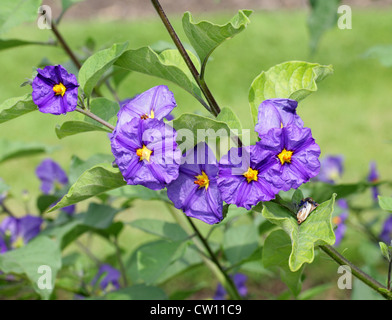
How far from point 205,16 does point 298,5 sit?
0.93 metres

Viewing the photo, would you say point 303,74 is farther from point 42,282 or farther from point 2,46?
point 2,46

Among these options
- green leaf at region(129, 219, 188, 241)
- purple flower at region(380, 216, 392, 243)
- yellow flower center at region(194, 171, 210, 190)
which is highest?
purple flower at region(380, 216, 392, 243)

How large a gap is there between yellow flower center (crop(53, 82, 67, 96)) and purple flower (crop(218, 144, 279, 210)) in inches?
9.8

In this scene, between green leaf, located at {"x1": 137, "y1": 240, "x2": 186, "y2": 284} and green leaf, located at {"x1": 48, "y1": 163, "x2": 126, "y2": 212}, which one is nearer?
green leaf, located at {"x1": 48, "y1": 163, "x2": 126, "y2": 212}

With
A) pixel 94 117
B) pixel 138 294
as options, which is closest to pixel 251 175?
pixel 94 117

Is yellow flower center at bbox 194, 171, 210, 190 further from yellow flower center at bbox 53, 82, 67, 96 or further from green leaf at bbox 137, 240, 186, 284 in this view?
green leaf at bbox 137, 240, 186, 284

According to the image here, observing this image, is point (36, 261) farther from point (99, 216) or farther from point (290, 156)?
point (290, 156)

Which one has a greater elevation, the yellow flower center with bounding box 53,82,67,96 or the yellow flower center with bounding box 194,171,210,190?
the yellow flower center with bounding box 53,82,67,96

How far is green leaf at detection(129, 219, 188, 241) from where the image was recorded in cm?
119

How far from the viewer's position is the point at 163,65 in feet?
2.60

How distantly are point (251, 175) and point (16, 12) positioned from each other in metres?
0.57

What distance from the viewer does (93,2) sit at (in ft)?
17.8

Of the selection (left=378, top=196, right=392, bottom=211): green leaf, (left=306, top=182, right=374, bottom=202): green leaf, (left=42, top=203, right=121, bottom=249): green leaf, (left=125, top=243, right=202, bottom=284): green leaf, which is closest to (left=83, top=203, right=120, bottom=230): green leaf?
(left=42, top=203, right=121, bottom=249): green leaf
